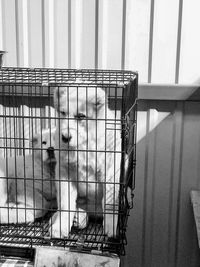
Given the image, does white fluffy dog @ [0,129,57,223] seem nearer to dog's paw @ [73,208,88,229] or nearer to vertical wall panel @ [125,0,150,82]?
dog's paw @ [73,208,88,229]

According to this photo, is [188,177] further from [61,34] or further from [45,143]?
[61,34]

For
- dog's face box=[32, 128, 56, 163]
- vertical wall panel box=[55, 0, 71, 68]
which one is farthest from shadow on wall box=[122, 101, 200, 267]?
dog's face box=[32, 128, 56, 163]

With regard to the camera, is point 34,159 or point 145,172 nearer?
point 34,159

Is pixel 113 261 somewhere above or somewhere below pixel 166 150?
below

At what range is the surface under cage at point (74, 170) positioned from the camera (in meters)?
2.04

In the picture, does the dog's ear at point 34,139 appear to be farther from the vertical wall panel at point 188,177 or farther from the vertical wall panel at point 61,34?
the vertical wall panel at point 188,177

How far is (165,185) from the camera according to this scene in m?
2.82

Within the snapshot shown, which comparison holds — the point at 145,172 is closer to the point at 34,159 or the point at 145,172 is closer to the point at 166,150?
the point at 166,150

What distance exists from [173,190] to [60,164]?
3.04ft

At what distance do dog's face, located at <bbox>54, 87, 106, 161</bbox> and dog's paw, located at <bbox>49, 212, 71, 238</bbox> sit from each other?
0.97ft

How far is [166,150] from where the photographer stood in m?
2.79

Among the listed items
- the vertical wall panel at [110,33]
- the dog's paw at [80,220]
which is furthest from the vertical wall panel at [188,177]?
the dog's paw at [80,220]

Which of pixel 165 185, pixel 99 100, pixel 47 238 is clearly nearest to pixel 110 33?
pixel 99 100

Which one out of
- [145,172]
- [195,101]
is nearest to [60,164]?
[145,172]
